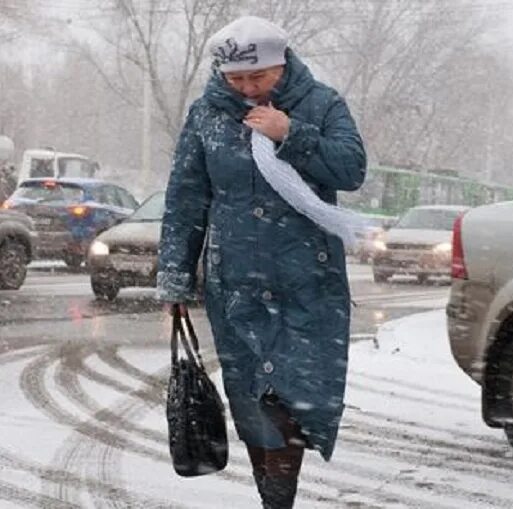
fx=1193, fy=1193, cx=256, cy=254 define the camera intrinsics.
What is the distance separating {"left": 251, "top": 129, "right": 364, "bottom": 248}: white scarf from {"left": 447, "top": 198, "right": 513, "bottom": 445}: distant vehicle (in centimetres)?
241

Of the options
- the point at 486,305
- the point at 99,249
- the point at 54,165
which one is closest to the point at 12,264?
the point at 99,249

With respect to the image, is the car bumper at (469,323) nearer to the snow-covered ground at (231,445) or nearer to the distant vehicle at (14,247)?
the snow-covered ground at (231,445)

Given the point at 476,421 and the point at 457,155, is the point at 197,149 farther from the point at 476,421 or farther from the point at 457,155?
the point at 457,155

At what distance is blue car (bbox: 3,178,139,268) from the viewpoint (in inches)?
763

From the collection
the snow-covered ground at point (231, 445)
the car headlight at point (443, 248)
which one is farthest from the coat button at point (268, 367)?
the car headlight at point (443, 248)

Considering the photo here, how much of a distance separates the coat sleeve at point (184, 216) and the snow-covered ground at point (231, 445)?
1396mm

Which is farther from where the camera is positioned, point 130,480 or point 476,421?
point 476,421

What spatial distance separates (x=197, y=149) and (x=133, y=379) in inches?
188

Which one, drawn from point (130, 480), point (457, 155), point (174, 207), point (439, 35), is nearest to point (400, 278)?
point (130, 480)

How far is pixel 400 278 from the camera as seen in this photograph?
22.9 meters

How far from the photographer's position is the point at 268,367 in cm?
368

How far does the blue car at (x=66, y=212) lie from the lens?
19.4m

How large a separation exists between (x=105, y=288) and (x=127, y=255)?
0.83m

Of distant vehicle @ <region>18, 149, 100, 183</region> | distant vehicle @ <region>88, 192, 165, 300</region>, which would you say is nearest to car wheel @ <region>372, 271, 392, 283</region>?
distant vehicle @ <region>88, 192, 165, 300</region>
